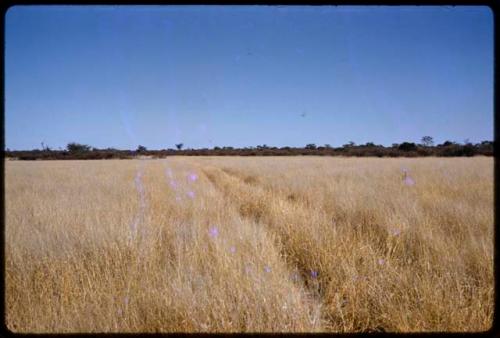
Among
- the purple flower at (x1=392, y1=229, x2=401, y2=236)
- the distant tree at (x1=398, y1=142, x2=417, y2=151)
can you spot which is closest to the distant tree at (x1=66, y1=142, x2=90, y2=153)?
the distant tree at (x1=398, y1=142, x2=417, y2=151)

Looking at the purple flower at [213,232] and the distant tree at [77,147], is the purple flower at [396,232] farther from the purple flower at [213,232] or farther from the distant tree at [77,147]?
the distant tree at [77,147]

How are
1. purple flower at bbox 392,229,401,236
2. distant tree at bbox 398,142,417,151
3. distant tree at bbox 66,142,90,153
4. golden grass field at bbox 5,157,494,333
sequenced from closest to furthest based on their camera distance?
golden grass field at bbox 5,157,494,333
purple flower at bbox 392,229,401,236
distant tree at bbox 398,142,417,151
distant tree at bbox 66,142,90,153

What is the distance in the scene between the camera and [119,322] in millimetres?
2125

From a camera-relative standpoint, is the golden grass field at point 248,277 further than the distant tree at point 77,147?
No

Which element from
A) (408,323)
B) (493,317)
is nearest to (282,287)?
(408,323)

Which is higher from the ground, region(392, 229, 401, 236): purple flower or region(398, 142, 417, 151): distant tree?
region(398, 142, 417, 151): distant tree

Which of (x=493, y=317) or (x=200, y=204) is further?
(x=200, y=204)

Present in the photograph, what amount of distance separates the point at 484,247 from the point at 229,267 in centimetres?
220

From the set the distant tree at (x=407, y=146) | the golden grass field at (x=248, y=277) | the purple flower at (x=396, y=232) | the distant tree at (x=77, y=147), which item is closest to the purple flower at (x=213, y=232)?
the golden grass field at (x=248, y=277)

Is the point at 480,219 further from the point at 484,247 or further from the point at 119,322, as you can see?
the point at 119,322

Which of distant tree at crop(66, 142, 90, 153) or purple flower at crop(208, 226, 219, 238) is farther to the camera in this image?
distant tree at crop(66, 142, 90, 153)

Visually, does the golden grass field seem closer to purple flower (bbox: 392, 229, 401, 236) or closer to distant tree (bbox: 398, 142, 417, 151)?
purple flower (bbox: 392, 229, 401, 236)

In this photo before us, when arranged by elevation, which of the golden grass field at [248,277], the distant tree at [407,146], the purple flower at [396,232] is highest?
the distant tree at [407,146]

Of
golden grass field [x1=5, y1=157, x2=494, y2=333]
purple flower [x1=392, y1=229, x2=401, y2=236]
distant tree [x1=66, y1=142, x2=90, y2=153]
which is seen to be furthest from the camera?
distant tree [x1=66, y1=142, x2=90, y2=153]
